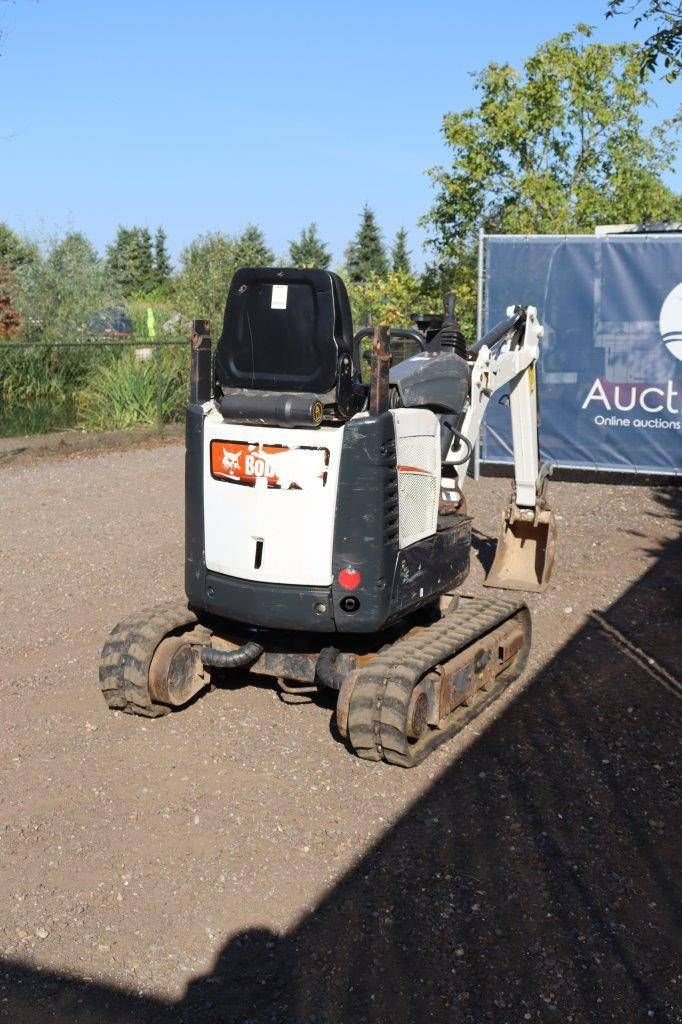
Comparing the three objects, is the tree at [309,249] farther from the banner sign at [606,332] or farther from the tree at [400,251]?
the banner sign at [606,332]

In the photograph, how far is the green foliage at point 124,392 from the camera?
61.5 feet

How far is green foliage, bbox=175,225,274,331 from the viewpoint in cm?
3022

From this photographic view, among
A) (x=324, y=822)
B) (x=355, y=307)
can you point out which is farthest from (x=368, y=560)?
(x=355, y=307)

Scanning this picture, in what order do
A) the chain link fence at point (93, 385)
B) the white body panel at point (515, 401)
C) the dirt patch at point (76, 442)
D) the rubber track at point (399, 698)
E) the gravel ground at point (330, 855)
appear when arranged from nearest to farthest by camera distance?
the gravel ground at point (330, 855) < the rubber track at point (399, 698) < the white body panel at point (515, 401) < the dirt patch at point (76, 442) < the chain link fence at point (93, 385)

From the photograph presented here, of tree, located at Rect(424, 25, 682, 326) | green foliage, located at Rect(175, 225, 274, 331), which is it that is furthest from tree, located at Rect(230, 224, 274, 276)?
tree, located at Rect(424, 25, 682, 326)

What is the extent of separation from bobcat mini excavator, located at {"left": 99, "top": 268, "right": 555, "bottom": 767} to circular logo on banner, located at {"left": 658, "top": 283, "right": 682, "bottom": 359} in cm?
699

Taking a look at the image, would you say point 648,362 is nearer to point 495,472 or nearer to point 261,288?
point 495,472

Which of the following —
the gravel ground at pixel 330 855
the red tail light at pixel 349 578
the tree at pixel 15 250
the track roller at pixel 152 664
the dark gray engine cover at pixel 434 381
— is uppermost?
the tree at pixel 15 250

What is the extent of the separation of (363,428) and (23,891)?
2523 millimetres

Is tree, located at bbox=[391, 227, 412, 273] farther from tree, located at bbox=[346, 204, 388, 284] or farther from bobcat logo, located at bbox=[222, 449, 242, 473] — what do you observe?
bobcat logo, located at bbox=[222, 449, 242, 473]

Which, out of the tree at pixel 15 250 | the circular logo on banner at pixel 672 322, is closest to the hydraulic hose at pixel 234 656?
the circular logo on banner at pixel 672 322

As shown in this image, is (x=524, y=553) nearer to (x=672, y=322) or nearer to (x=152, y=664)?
(x=152, y=664)

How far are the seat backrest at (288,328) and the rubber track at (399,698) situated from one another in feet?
4.50

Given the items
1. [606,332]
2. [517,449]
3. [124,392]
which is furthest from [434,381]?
[124,392]
